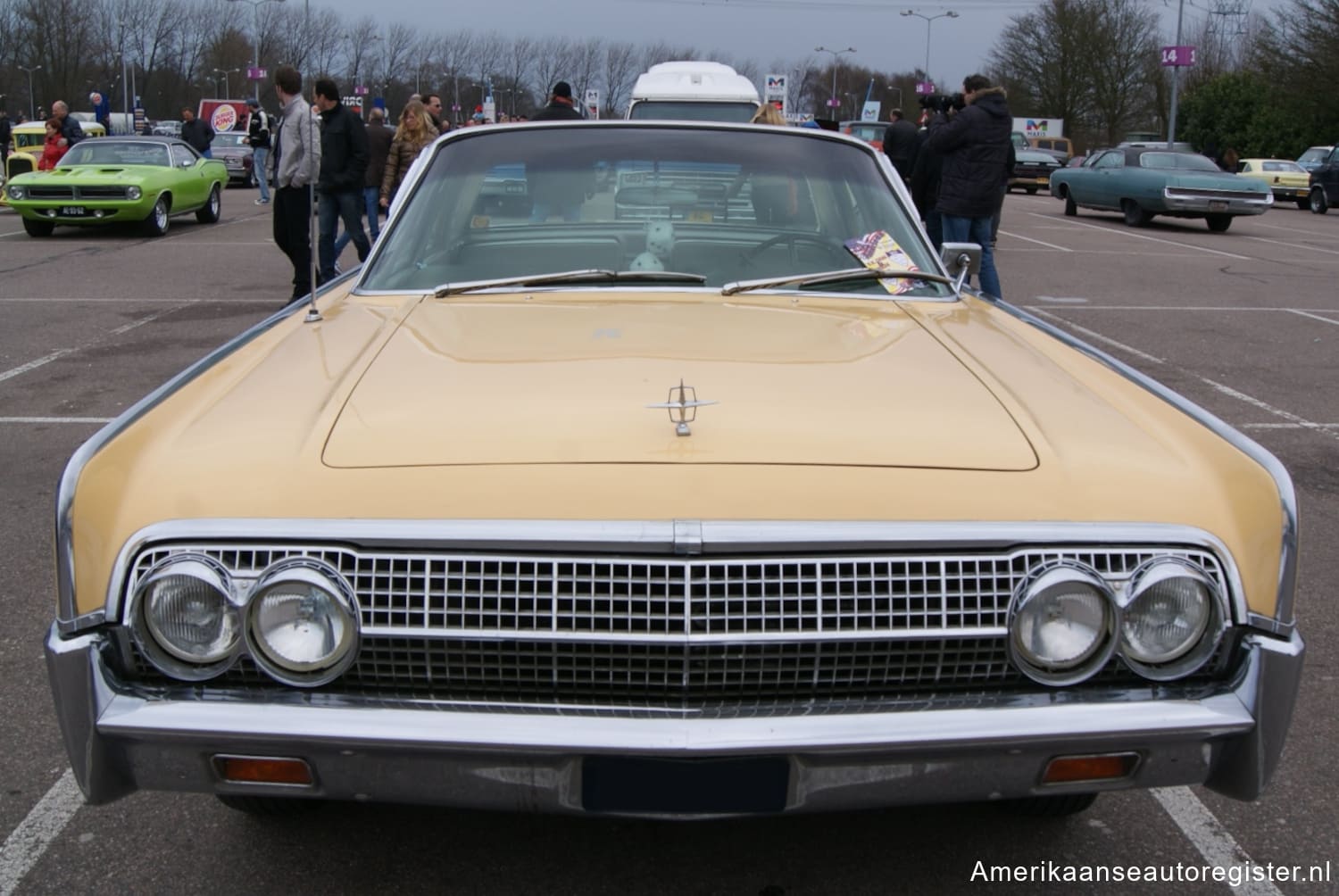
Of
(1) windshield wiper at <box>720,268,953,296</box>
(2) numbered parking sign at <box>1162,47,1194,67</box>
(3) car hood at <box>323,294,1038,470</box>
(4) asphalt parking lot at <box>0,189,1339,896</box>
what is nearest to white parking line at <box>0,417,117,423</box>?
(4) asphalt parking lot at <box>0,189,1339,896</box>

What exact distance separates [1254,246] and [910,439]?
1919 cm

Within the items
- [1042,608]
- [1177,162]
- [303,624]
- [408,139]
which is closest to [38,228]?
[408,139]

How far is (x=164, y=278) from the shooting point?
1304 centimetres

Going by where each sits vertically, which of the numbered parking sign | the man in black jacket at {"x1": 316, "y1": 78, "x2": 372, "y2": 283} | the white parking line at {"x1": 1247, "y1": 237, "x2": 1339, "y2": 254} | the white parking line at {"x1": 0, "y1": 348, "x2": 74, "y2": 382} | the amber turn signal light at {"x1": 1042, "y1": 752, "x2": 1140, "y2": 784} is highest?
the numbered parking sign

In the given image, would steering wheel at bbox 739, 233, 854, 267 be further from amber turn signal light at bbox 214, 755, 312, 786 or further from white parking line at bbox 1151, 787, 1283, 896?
amber turn signal light at bbox 214, 755, 312, 786

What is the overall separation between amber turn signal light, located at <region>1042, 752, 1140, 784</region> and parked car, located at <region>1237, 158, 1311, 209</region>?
33.4 meters

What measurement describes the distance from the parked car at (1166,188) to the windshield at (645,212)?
1901 cm

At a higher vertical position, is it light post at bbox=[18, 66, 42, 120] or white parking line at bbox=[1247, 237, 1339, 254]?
light post at bbox=[18, 66, 42, 120]

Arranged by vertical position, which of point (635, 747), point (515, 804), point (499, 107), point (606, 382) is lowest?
point (515, 804)

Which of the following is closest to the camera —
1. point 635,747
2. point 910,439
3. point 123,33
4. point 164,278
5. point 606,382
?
point 635,747

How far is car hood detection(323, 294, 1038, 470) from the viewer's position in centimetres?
226

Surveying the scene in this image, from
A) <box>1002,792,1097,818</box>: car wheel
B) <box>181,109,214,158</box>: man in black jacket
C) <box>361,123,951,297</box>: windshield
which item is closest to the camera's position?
<box>1002,792,1097,818</box>: car wheel

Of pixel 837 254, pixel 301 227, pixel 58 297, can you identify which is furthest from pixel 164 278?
pixel 837 254

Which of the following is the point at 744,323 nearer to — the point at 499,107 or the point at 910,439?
the point at 910,439
